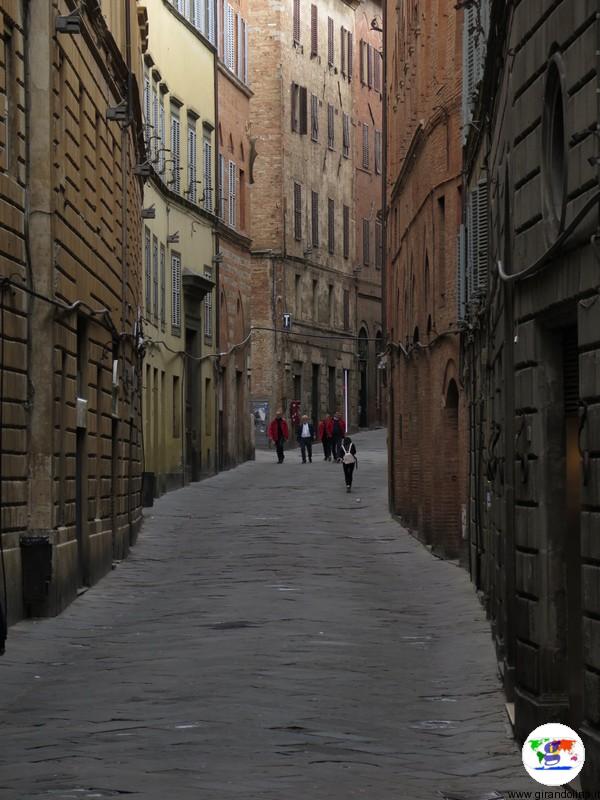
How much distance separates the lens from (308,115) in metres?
68.0

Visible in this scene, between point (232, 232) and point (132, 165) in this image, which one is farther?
point (232, 232)

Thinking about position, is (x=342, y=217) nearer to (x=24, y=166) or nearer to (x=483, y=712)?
(x=24, y=166)

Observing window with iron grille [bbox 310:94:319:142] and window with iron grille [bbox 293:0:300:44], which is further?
window with iron grille [bbox 310:94:319:142]

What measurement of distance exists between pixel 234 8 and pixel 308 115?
499 inches

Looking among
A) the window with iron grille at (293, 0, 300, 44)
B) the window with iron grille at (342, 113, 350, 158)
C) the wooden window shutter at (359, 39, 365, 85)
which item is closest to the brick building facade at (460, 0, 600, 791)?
the window with iron grille at (293, 0, 300, 44)

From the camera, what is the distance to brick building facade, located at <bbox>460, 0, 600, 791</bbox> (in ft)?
29.9

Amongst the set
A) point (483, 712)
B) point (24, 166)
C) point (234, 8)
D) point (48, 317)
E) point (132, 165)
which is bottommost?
point (483, 712)

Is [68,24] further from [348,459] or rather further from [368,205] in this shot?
[368,205]

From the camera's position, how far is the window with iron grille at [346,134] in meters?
73.6

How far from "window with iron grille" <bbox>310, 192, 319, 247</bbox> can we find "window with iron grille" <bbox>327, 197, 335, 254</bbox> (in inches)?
71.8

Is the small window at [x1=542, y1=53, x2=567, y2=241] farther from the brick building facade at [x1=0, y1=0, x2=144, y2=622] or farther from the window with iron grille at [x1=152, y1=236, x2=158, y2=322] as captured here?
the window with iron grille at [x1=152, y1=236, x2=158, y2=322]

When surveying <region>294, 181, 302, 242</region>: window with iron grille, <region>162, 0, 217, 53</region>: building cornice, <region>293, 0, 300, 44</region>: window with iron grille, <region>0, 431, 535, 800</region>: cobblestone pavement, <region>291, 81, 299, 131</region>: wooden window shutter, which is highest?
<region>293, 0, 300, 44</region>: window with iron grille

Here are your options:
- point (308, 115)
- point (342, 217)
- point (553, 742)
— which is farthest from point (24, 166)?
point (342, 217)

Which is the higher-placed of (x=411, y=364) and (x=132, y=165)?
(x=132, y=165)
